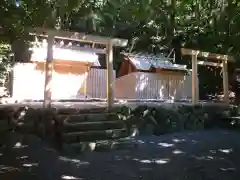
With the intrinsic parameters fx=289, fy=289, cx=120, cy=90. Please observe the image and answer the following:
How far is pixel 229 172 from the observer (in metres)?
4.82

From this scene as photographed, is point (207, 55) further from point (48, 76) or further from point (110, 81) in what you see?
point (48, 76)

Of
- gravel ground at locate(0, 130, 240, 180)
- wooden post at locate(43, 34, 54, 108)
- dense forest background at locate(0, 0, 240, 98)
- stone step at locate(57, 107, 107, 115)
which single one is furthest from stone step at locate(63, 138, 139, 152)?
dense forest background at locate(0, 0, 240, 98)

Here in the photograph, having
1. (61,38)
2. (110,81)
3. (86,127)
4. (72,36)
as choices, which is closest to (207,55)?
(110,81)

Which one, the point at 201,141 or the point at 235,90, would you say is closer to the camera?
the point at 201,141

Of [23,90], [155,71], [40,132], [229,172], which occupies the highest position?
[155,71]

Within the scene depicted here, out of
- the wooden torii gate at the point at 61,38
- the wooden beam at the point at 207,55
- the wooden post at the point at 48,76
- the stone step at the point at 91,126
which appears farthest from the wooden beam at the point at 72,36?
the wooden beam at the point at 207,55

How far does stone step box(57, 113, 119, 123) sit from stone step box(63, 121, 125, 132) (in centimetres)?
16

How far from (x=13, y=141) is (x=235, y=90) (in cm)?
1204

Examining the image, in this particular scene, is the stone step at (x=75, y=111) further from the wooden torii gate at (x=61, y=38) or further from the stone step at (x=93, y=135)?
the stone step at (x=93, y=135)

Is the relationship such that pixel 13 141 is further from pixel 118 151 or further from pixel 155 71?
pixel 155 71

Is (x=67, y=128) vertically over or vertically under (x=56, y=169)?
over

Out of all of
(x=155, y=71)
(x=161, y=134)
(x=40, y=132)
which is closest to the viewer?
(x=40, y=132)

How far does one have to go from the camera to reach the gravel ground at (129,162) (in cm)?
448

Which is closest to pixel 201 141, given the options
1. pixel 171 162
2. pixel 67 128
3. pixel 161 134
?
pixel 161 134
